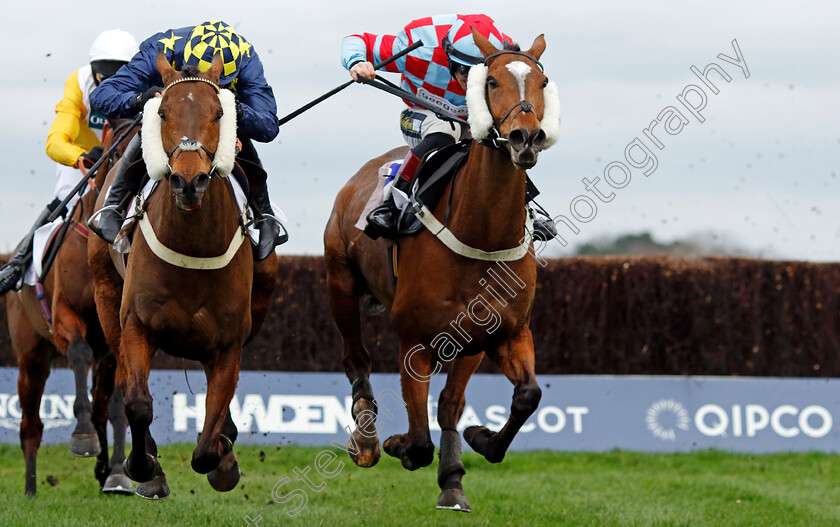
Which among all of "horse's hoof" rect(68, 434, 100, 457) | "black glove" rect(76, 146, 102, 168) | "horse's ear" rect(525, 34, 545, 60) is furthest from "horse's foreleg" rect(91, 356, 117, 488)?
"horse's ear" rect(525, 34, 545, 60)

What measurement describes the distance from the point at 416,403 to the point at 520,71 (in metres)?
1.82

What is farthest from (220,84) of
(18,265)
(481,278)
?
(18,265)

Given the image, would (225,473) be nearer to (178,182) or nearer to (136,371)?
(136,371)

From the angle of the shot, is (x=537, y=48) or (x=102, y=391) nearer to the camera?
(x=537, y=48)

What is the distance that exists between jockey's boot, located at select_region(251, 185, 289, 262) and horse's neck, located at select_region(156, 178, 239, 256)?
591mm

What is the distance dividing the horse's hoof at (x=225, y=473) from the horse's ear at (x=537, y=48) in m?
2.53

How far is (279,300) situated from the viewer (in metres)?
11.6

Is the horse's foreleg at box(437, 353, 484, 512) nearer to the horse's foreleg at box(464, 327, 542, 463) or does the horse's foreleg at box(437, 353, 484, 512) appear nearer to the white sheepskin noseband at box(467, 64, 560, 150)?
the horse's foreleg at box(464, 327, 542, 463)

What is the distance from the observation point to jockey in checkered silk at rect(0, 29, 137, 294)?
24.6 feet

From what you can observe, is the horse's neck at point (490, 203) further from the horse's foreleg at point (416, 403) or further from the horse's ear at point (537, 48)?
the horse's foreleg at point (416, 403)

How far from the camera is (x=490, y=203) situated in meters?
5.36

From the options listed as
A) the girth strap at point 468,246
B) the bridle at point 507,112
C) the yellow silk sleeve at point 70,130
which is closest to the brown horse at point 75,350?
the yellow silk sleeve at point 70,130

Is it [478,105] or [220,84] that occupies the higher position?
[220,84]

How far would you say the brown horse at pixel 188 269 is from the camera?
4.56 meters
